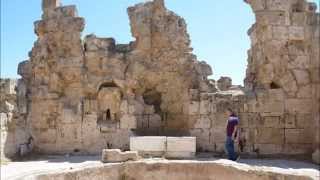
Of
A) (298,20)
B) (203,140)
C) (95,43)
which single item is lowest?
(203,140)

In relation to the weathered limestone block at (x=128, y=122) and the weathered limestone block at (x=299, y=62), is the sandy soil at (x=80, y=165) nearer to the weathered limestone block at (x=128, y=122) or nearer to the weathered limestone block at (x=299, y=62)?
the weathered limestone block at (x=128, y=122)

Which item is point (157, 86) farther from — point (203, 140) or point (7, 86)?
point (7, 86)

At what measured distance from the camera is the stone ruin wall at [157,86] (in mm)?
10633

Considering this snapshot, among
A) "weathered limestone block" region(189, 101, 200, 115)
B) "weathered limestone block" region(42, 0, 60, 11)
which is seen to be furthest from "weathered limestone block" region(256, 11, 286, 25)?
"weathered limestone block" region(42, 0, 60, 11)

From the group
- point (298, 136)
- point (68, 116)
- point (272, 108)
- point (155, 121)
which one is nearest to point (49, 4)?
point (68, 116)

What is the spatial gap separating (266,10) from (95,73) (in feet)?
16.8

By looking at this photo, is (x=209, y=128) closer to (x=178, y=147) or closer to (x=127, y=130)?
(x=178, y=147)

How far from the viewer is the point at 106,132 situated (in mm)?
11125

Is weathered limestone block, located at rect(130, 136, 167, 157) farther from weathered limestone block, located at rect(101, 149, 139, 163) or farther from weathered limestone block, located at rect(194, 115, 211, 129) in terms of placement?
weathered limestone block, located at rect(194, 115, 211, 129)

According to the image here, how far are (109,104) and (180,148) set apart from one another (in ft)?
9.05

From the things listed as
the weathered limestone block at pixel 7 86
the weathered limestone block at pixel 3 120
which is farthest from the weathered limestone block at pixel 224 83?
the weathered limestone block at pixel 3 120

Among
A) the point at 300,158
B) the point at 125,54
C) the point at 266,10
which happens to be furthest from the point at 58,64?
the point at 300,158

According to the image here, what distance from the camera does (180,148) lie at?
382 inches

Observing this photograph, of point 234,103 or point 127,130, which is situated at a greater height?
point 234,103
